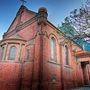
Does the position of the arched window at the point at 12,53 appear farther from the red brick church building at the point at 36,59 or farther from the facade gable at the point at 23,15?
the facade gable at the point at 23,15

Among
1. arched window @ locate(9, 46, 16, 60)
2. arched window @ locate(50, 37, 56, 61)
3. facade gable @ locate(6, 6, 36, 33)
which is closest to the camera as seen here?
arched window @ locate(9, 46, 16, 60)

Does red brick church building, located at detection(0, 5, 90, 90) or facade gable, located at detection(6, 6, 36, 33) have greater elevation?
facade gable, located at detection(6, 6, 36, 33)

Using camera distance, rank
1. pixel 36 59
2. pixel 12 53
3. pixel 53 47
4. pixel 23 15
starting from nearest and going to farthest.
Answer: pixel 36 59, pixel 12 53, pixel 53 47, pixel 23 15

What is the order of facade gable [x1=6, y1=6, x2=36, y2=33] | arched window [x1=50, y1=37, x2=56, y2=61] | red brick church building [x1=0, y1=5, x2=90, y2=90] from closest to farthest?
red brick church building [x1=0, y1=5, x2=90, y2=90], arched window [x1=50, y1=37, x2=56, y2=61], facade gable [x1=6, y1=6, x2=36, y2=33]

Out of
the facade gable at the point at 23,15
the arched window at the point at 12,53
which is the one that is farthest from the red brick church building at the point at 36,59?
the facade gable at the point at 23,15

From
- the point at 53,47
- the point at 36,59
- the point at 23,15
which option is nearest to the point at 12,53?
the point at 36,59

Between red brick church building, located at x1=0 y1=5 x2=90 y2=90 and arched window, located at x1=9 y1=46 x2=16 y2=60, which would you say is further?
arched window, located at x1=9 y1=46 x2=16 y2=60

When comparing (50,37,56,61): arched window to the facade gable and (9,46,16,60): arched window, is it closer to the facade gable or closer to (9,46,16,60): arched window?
(9,46,16,60): arched window

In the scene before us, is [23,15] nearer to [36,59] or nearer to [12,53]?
[12,53]

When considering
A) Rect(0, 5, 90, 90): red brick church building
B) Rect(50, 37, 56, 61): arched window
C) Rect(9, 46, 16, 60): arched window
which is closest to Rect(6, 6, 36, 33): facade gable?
Rect(0, 5, 90, 90): red brick church building

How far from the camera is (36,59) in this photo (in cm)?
1366

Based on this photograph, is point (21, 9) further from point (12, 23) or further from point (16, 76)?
point (16, 76)

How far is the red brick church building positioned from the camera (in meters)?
13.5

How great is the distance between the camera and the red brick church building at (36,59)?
44.4 feet
